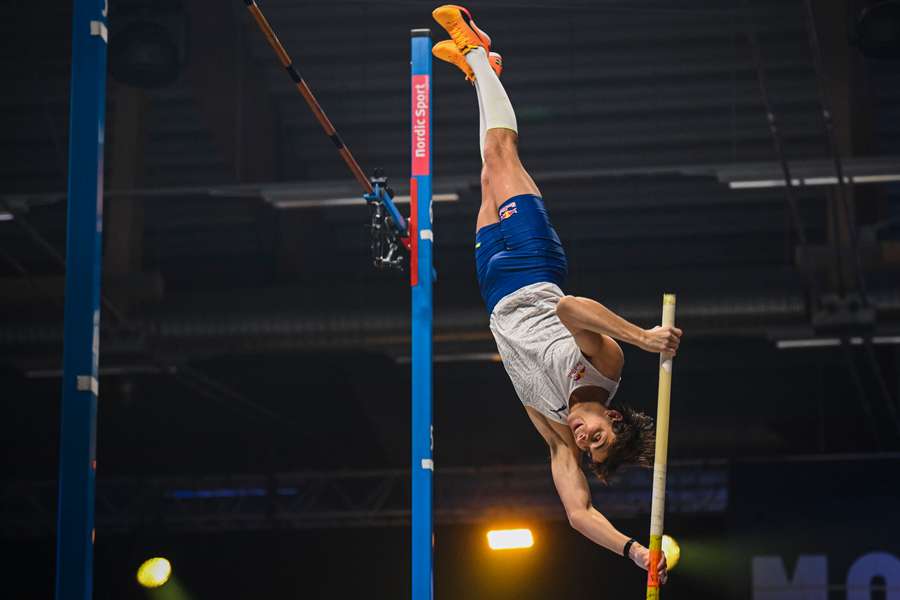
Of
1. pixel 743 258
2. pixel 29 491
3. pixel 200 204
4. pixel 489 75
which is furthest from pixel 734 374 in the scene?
pixel 489 75

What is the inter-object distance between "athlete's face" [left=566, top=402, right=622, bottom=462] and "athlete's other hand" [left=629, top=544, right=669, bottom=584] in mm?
359

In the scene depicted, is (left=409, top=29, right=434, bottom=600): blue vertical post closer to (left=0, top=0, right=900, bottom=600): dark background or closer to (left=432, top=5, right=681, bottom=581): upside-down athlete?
(left=432, top=5, right=681, bottom=581): upside-down athlete

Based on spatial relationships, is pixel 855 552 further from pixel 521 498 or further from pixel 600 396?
pixel 600 396

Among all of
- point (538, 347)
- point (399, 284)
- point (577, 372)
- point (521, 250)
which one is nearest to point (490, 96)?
point (521, 250)

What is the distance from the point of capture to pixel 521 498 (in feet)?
41.5

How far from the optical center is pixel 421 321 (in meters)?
5.18

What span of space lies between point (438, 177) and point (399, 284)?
1.62 metres

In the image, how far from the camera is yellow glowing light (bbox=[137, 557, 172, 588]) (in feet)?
40.8

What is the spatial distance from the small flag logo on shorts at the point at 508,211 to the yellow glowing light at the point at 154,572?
840cm

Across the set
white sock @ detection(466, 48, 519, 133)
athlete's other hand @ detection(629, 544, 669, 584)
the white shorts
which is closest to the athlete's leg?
white sock @ detection(466, 48, 519, 133)

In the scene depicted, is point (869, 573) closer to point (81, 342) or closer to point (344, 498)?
point (344, 498)

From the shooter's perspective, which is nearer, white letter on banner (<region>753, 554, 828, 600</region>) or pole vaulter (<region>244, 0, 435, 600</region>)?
pole vaulter (<region>244, 0, 435, 600</region>)

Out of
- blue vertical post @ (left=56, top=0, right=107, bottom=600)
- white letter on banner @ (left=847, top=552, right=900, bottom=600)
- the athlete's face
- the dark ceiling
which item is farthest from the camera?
white letter on banner @ (left=847, top=552, right=900, bottom=600)

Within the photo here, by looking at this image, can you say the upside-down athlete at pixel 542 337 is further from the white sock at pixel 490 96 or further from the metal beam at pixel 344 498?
the metal beam at pixel 344 498
